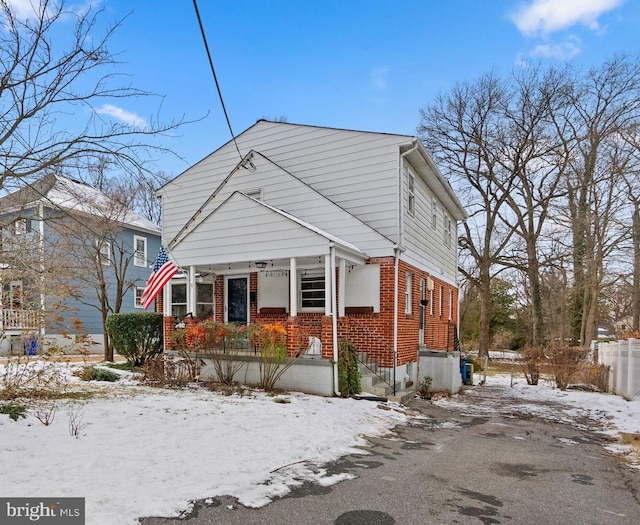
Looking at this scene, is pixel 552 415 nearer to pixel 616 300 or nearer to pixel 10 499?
pixel 10 499

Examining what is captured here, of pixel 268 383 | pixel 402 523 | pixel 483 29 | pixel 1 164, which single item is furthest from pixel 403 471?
pixel 483 29

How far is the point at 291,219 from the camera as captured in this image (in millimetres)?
9367

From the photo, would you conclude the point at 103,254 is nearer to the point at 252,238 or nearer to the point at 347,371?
the point at 252,238

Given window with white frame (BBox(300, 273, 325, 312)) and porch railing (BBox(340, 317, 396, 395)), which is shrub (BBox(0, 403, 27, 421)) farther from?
window with white frame (BBox(300, 273, 325, 312))

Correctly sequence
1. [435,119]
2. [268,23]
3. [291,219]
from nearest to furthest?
1. [268,23]
2. [291,219]
3. [435,119]

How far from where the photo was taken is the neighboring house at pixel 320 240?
9695 millimetres

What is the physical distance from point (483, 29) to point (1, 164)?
10055mm

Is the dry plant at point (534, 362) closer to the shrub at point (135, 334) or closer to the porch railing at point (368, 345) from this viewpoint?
the porch railing at point (368, 345)

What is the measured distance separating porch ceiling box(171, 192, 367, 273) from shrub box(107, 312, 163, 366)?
2.43m

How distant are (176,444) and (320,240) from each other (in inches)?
196

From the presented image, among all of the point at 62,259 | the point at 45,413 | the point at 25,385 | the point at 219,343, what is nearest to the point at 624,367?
the point at 219,343

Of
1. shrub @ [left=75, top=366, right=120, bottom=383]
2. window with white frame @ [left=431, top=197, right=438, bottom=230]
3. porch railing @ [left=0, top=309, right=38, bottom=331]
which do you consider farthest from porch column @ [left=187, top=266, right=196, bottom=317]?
window with white frame @ [left=431, top=197, right=438, bottom=230]

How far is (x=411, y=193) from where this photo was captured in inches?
454

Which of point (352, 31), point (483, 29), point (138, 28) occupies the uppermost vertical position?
point (483, 29)
